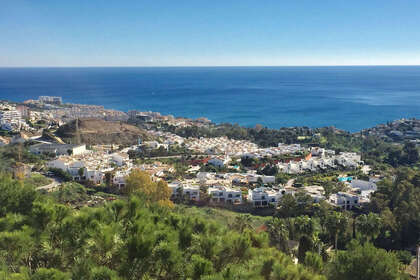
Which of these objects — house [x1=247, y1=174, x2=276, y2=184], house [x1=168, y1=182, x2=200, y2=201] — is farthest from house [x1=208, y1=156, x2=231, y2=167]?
house [x1=168, y1=182, x2=200, y2=201]

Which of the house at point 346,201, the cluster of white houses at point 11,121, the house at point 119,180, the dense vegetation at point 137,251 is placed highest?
the dense vegetation at point 137,251

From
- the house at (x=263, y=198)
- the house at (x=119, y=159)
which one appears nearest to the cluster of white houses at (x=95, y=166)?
the house at (x=119, y=159)

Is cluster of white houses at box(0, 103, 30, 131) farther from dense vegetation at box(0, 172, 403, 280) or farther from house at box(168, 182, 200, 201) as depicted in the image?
dense vegetation at box(0, 172, 403, 280)

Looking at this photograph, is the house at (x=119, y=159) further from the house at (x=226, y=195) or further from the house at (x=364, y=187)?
the house at (x=364, y=187)

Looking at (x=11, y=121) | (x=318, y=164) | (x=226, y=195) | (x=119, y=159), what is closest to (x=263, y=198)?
(x=226, y=195)

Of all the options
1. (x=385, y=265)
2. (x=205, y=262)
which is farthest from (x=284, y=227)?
(x=205, y=262)

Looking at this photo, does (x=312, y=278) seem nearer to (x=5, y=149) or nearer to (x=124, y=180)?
(x=124, y=180)
